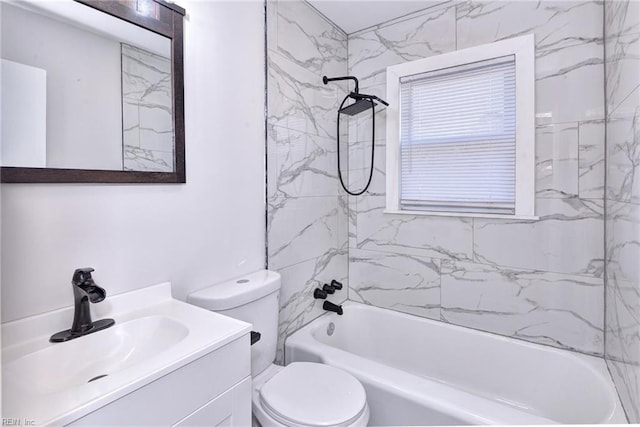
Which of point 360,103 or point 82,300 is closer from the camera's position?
point 82,300

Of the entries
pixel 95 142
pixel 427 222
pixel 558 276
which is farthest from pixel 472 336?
pixel 95 142

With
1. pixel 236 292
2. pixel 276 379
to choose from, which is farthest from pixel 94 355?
pixel 276 379

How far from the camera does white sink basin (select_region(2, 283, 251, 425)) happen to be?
68 cm

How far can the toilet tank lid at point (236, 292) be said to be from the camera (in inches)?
52.1

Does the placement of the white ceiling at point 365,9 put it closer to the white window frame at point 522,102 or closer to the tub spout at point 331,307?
the white window frame at point 522,102

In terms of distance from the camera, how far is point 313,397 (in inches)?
51.9

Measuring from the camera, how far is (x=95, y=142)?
109cm

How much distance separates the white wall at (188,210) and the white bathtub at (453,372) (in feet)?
2.61

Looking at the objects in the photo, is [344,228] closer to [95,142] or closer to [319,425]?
[319,425]

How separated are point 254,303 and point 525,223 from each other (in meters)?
1.57

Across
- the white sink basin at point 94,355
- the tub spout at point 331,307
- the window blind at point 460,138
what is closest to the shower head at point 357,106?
the window blind at point 460,138

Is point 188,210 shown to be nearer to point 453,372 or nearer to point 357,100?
point 357,100

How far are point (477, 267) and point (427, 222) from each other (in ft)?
1.35

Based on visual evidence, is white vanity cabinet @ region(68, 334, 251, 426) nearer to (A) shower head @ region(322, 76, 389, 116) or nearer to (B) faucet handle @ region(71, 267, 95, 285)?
(B) faucet handle @ region(71, 267, 95, 285)
